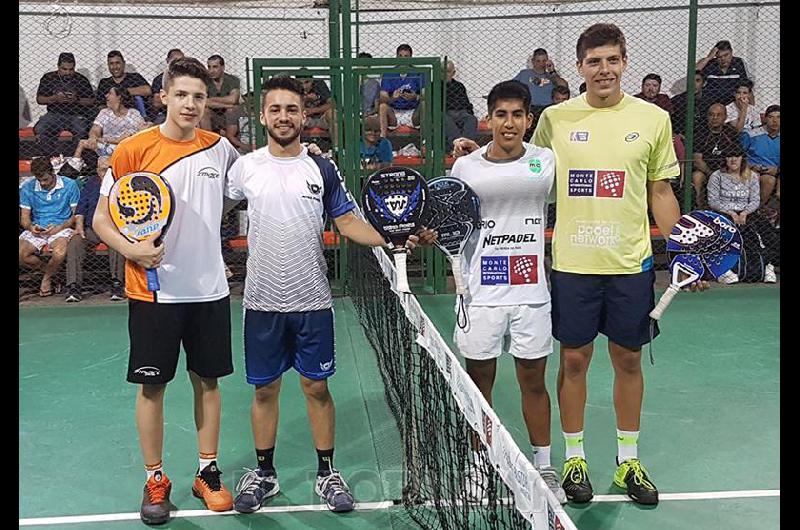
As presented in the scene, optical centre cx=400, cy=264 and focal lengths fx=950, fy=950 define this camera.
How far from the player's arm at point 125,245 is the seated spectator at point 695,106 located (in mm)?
7198

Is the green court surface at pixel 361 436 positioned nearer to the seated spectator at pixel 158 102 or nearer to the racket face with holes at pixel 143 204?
the racket face with holes at pixel 143 204

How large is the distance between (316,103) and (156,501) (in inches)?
229

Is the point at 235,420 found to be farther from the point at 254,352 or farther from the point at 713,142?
the point at 713,142

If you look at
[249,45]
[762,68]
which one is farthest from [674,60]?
[249,45]

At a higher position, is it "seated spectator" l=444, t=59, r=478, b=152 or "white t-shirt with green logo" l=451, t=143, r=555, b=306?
"seated spectator" l=444, t=59, r=478, b=152

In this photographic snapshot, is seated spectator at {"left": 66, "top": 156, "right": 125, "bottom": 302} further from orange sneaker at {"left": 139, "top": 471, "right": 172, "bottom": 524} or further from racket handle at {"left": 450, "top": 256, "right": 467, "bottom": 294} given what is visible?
racket handle at {"left": 450, "top": 256, "right": 467, "bottom": 294}

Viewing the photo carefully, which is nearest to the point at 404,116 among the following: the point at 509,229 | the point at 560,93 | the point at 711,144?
the point at 560,93

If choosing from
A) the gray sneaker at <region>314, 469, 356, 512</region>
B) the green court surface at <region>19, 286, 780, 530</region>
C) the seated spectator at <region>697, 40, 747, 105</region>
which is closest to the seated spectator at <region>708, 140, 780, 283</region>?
the seated spectator at <region>697, 40, 747, 105</region>

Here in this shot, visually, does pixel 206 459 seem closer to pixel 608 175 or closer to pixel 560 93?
pixel 608 175

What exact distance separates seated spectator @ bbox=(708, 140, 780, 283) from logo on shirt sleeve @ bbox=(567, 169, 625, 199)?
19.2 feet

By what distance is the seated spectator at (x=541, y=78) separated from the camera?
10.4 m

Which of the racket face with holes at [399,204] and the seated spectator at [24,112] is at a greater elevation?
the seated spectator at [24,112]

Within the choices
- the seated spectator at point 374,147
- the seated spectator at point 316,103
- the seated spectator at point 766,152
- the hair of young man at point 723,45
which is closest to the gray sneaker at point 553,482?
the seated spectator at point 374,147

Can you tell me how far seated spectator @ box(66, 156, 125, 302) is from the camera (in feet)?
29.7
